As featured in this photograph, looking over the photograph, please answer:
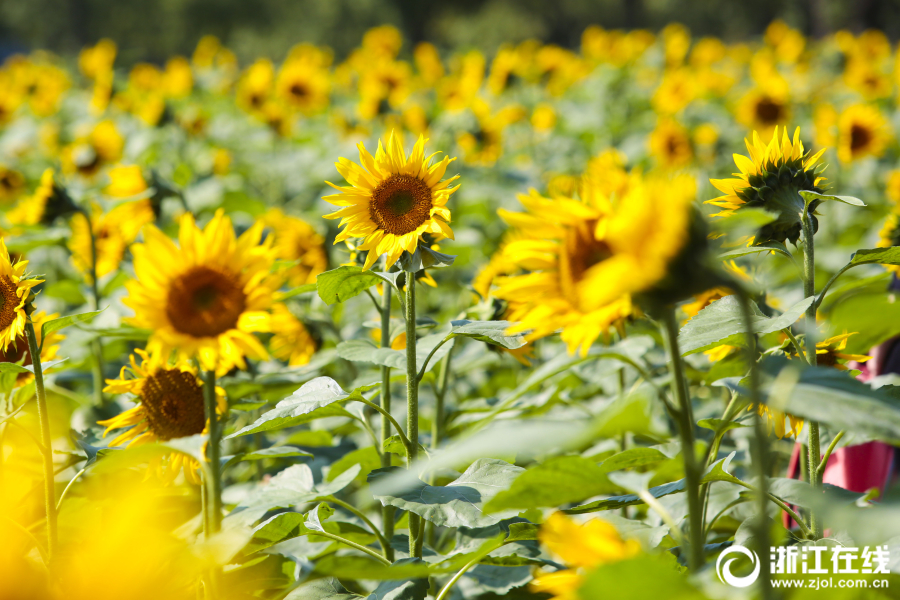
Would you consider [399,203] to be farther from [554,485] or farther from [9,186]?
[9,186]

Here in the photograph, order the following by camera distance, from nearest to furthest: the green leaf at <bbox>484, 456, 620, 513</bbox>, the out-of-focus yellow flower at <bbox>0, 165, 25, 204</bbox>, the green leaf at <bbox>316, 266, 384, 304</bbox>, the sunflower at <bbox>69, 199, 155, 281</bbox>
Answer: the green leaf at <bbox>484, 456, 620, 513</bbox> < the green leaf at <bbox>316, 266, 384, 304</bbox> < the sunflower at <bbox>69, 199, 155, 281</bbox> < the out-of-focus yellow flower at <bbox>0, 165, 25, 204</bbox>

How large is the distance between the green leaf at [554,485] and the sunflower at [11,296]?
803mm

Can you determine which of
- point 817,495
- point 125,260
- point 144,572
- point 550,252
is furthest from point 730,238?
point 125,260

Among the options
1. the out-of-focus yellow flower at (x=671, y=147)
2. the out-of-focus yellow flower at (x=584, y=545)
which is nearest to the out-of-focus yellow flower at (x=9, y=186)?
the out-of-focus yellow flower at (x=671, y=147)

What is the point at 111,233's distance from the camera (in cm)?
265

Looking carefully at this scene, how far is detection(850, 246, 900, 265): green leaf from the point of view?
1.07 meters

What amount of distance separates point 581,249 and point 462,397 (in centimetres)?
163

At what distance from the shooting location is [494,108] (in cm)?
553

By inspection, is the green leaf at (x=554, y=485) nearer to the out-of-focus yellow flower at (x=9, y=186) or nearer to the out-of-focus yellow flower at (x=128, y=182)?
the out-of-focus yellow flower at (x=128, y=182)

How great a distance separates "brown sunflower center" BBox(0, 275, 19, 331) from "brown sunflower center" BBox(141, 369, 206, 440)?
31 cm

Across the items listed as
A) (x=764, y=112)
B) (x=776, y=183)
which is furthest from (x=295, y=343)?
(x=764, y=112)

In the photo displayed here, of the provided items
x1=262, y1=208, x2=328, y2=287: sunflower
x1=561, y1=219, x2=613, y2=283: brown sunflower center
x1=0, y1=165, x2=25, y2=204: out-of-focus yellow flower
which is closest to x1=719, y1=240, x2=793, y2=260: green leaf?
x1=561, y1=219, x2=613, y2=283: brown sunflower center

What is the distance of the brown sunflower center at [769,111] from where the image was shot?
404cm

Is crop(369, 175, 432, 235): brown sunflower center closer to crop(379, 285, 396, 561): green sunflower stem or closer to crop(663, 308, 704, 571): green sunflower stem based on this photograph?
crop(379, 285, 396, 561): green sunflower stem
